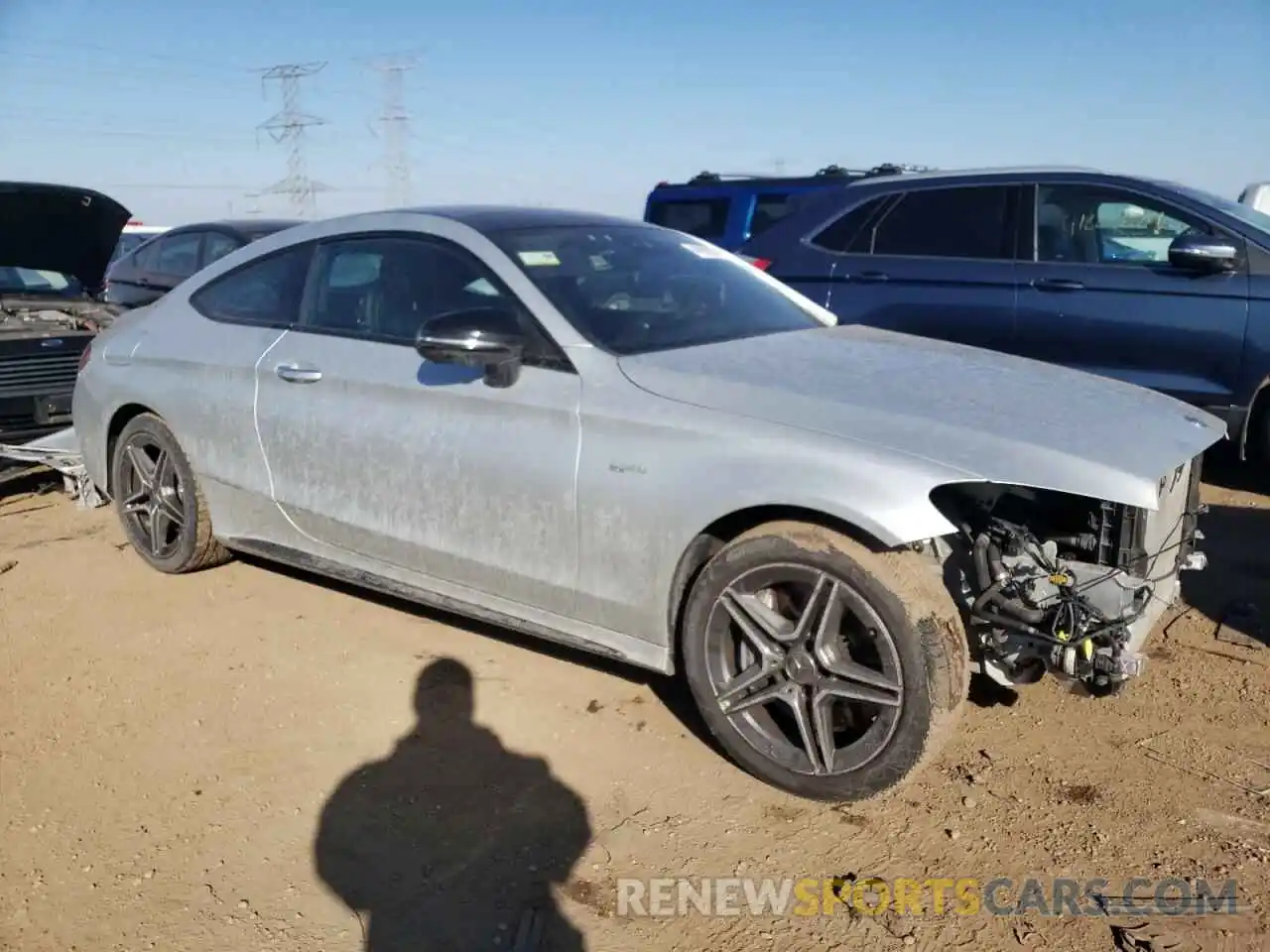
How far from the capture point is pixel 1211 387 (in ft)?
18.1

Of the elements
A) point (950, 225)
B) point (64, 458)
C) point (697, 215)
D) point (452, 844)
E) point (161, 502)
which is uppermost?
point (697, 215)

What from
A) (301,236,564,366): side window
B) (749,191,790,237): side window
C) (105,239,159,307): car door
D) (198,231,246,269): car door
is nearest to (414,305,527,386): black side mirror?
(301,236,564,366): side window

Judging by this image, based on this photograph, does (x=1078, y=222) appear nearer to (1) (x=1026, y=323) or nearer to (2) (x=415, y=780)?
(1) (x=1026, y=323)

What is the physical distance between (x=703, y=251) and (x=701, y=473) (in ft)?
5.27

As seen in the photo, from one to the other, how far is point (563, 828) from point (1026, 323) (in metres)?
4.23

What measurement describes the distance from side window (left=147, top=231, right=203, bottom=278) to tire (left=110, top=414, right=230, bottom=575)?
594 cm


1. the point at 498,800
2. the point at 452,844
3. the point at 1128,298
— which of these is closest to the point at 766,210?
the point at 1128,298

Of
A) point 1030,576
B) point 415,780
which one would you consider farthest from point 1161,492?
point 415,780

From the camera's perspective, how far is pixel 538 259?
12.1 ft

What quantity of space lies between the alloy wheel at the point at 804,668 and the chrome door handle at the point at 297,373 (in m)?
1.85

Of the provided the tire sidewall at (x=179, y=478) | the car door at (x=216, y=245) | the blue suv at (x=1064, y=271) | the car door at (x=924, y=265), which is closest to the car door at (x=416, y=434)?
the tire sidewall at (x=179, y=478)

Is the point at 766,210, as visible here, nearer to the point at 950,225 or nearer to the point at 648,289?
the point at 950,225

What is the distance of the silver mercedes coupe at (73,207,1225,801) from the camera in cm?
284

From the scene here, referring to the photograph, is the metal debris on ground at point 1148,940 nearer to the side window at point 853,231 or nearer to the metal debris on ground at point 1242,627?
the metal debris on ground at point 1242,627
